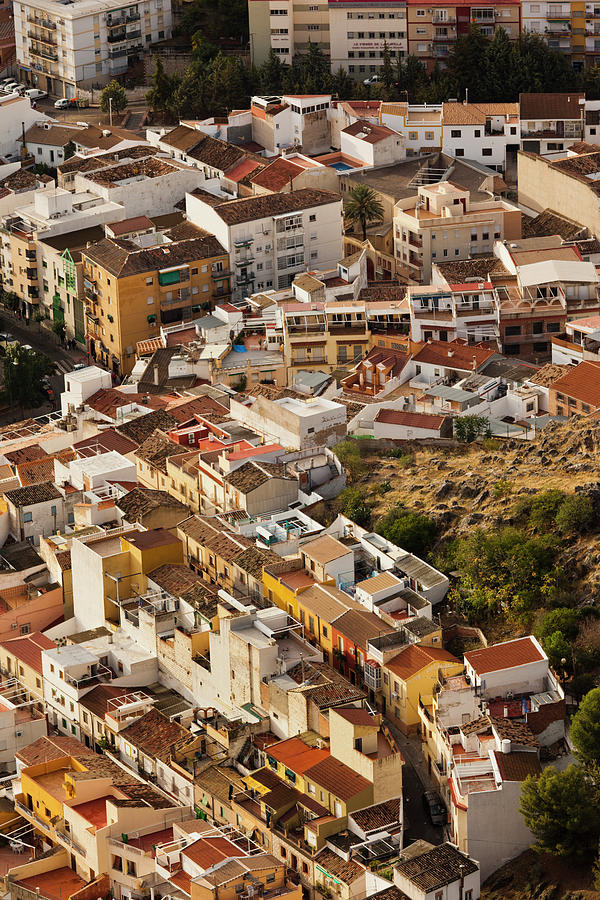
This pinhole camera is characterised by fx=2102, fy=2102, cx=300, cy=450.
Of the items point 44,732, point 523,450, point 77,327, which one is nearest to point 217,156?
point 77,327

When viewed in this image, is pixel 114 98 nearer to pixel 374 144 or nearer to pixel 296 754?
pixel 374 144

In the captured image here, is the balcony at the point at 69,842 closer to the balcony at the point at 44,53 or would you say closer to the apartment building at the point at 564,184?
the apartment building at the point at 564,184

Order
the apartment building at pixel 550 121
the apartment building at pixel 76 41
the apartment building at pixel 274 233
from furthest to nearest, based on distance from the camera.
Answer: the apartment building at pixel 76 41, the apartment building at pixel 550 121, the apartment building at pixel 274 233

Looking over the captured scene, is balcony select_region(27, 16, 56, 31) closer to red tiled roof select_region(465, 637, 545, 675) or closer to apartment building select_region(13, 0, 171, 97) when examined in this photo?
apartment building select_region(13, 0, 171, 97)

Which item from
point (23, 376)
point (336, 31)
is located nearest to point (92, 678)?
point (23, 376)

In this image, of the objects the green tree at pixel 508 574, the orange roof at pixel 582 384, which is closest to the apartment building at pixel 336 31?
the orange roof at pixel 582 384

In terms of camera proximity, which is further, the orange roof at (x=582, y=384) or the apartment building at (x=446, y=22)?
the apartment building at (x=446, y=22)

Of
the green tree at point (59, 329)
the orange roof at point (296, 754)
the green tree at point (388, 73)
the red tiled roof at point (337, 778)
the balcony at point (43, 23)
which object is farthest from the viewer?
the balcony at point (43, 23)
